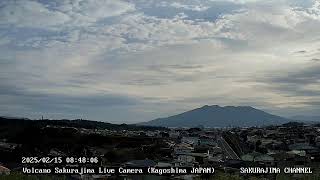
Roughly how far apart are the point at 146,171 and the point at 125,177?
15.0 ft

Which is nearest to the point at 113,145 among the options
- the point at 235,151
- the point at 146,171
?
the point at 235,151

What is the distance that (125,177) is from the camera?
23.2 m

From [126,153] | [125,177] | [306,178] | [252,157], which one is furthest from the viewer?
[126,153]

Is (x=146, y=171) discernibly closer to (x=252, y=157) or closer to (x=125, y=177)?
(x=125, y=177)

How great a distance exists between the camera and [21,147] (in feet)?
166

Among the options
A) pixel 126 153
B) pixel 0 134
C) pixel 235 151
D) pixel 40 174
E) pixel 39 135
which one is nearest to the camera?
pixel 40 174

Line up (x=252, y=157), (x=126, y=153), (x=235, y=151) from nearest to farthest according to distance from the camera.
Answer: (x=252, y=157) < (x=126, y=153) < (x=235, y=151)

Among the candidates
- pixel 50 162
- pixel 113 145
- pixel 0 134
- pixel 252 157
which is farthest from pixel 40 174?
pixel 0 134

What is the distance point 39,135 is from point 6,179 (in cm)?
4701

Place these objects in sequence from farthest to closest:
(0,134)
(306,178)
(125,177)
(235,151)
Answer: (0,134), (235,151), (125,177), (306,178)

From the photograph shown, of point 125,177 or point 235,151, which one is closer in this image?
point 125,177

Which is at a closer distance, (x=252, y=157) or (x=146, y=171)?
(x=146, y=171)

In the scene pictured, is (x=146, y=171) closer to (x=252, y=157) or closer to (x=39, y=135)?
(x=252, y=157)

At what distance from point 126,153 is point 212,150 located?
1564cm
